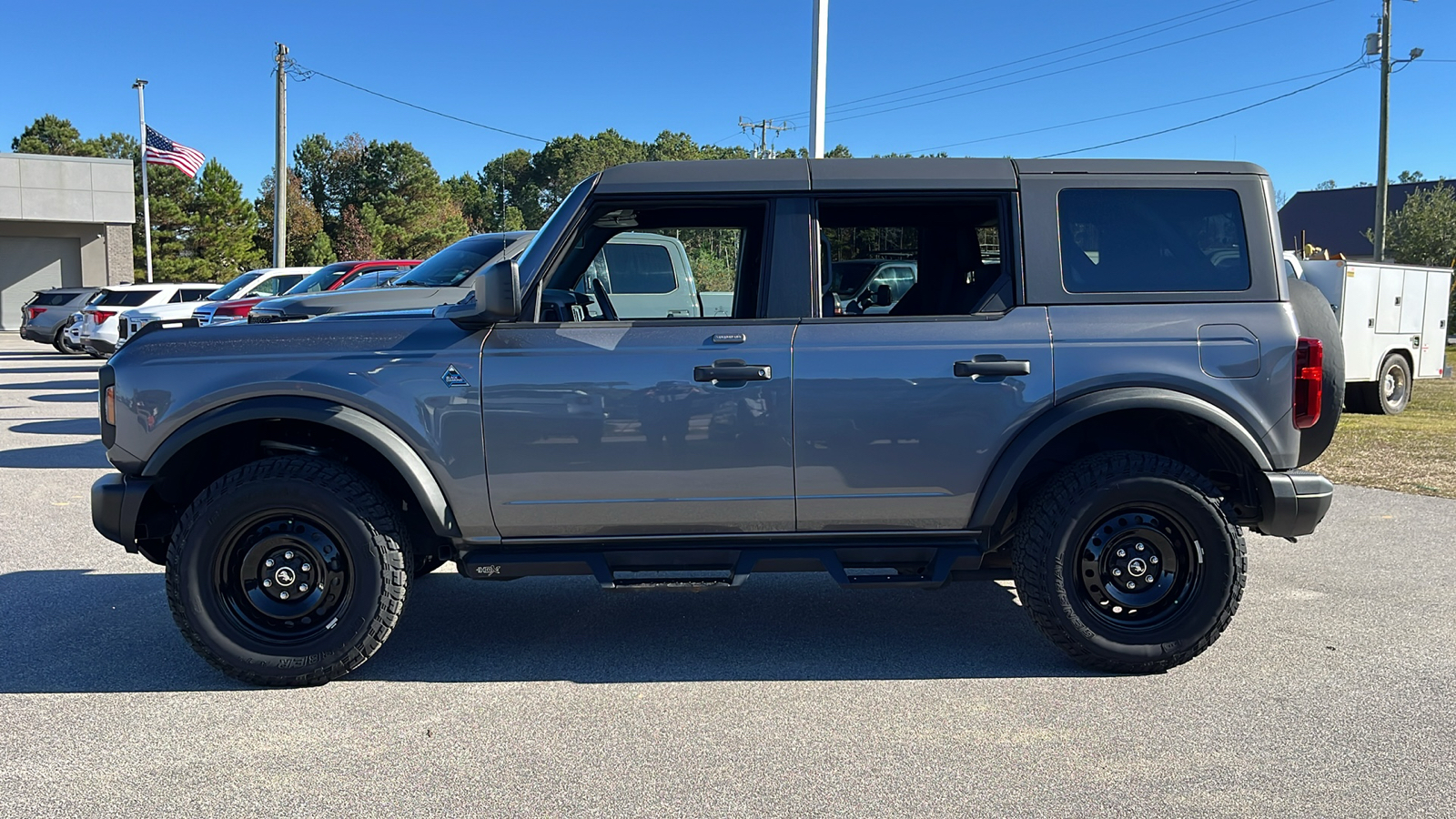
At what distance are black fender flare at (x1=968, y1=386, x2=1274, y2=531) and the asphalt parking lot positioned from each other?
2.66 feet

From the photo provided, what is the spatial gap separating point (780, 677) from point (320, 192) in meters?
81.7

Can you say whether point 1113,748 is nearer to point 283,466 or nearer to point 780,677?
point 780,677

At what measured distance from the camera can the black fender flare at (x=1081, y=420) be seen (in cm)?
435

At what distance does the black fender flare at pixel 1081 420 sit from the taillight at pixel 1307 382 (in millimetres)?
252

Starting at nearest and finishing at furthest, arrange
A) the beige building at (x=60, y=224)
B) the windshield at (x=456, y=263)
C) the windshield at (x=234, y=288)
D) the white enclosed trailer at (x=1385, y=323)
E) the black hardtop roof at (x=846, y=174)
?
the black hardtop roof at (x=846, y=174)
the windshield at (x=456, y=263)
the white enclosed trailer at (x=1385, y=323)
the windshield at (x=234, y=288)
the beige building at (x=60, y=224)

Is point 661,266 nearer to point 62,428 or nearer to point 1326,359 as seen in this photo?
point 1326,359

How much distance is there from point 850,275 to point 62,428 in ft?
36.1

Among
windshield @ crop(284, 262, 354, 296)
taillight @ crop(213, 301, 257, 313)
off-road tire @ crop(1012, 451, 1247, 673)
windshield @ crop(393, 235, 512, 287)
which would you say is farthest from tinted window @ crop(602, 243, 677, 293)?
taillight @ crop(213, 301, 257, 313)

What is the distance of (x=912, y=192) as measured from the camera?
4.61 metres

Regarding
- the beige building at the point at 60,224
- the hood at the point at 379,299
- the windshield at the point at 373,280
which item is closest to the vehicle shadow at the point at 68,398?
the windshield at the point at 373,280

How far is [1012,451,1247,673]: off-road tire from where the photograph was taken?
4391 mm

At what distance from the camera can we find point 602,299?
493 cm

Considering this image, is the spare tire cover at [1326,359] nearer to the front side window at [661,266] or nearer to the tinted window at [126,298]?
the front side window at [661,266]

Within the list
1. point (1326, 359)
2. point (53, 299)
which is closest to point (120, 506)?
point (1326, 359)
